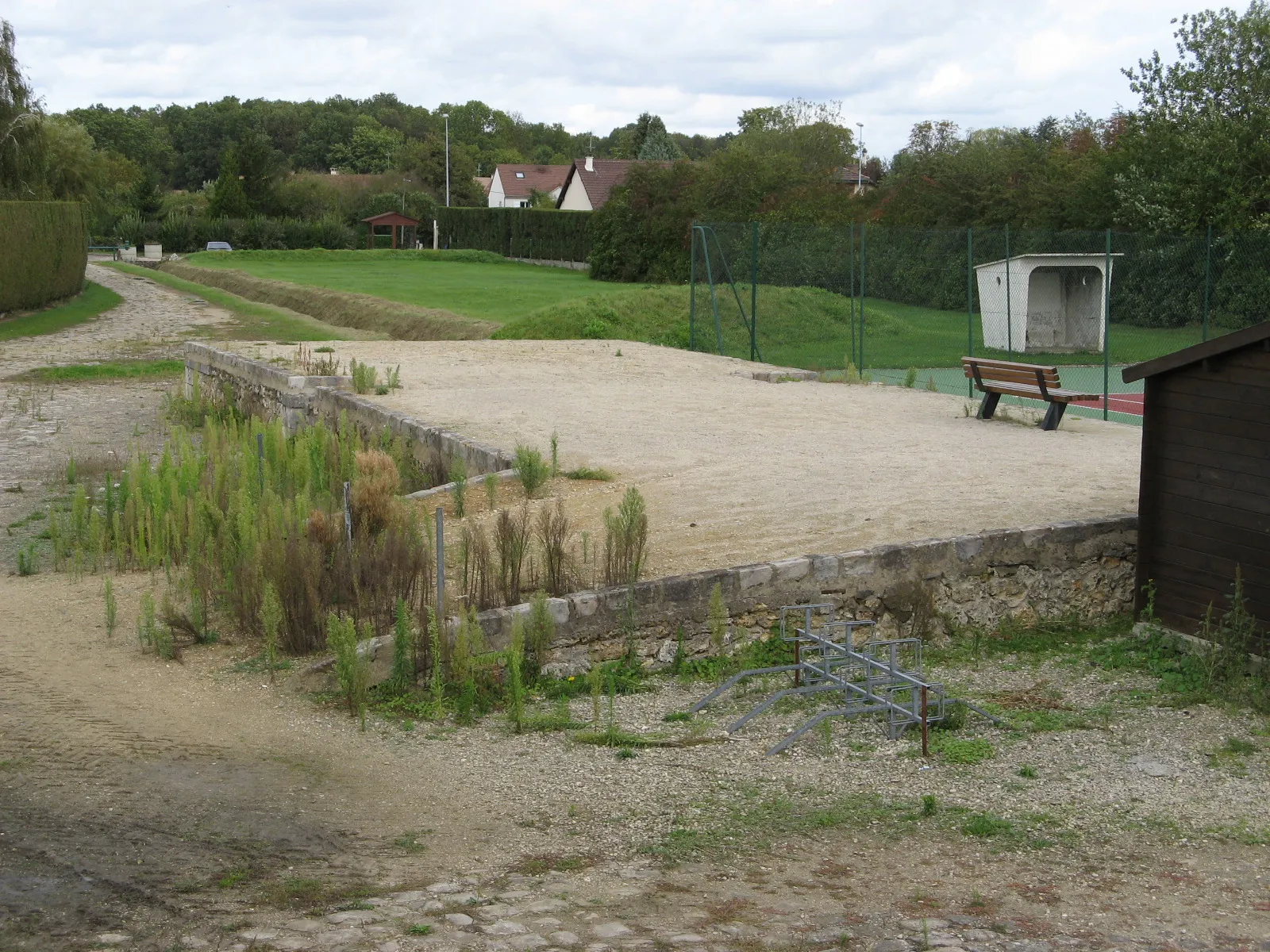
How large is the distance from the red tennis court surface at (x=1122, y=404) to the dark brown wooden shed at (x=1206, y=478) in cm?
860

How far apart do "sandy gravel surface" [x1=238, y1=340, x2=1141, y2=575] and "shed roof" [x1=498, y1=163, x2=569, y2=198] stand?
262ft

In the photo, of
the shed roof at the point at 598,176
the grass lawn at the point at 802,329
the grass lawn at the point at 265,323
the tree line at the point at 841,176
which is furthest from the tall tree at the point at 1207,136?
the shed roof at the point at 598,176

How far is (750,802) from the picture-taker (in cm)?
633

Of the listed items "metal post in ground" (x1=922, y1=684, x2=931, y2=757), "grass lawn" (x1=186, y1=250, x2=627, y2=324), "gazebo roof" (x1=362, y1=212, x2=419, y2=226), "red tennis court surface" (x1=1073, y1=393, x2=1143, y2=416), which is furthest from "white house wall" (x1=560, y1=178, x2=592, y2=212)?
"metal post in ground" (x1=922, y1=684, x2=931, y2=757)

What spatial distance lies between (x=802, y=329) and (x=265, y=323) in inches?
605

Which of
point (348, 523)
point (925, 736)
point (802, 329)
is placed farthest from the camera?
point (802, 329)

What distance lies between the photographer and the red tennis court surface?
59.3ft

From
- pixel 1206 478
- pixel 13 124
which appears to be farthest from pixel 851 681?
pixel 13 124

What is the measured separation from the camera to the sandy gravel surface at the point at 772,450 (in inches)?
395

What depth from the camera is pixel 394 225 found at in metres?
73.1

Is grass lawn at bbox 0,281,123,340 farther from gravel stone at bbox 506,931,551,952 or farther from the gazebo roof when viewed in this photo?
the gazebo roof

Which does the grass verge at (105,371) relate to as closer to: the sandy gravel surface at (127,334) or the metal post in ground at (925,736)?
the sandy gravel surface at (127,334)

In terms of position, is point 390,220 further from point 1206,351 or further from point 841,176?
point 1206,351

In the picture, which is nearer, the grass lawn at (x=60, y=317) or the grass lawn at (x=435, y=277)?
the grass lawn at (x=60, y=317)
